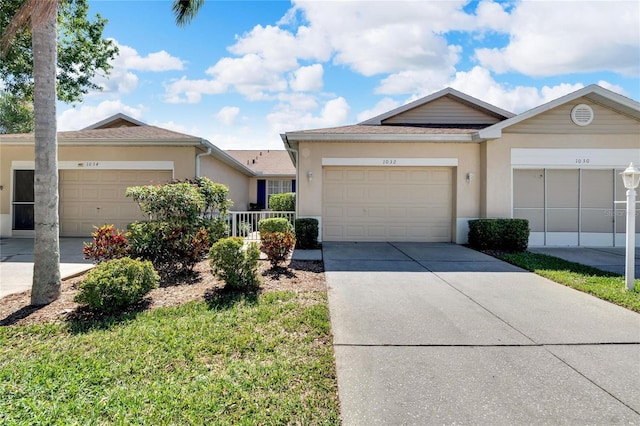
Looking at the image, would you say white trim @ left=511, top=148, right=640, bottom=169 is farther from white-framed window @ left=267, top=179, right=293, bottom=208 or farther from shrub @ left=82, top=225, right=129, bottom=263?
white-framed window @ left=267, top=179, right=293, bottom=208

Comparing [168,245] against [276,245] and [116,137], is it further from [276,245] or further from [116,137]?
[116,137]

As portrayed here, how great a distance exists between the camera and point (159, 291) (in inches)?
216

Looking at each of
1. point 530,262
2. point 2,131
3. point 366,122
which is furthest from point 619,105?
point 2,131

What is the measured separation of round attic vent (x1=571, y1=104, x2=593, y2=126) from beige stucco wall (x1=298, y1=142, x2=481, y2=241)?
9.26 feet

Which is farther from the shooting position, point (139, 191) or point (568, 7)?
point (568, 7)

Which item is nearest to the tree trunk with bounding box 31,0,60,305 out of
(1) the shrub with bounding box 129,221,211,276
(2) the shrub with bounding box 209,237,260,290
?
(1) the shrub with bounding box 129,221,211,276

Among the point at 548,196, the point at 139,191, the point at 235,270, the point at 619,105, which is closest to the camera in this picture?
the point at 235,270

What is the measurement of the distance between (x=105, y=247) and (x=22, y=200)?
862 centimetres

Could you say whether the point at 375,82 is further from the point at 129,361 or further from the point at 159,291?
the point at 129,361

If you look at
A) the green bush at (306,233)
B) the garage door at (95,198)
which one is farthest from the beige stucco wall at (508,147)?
the garage door at (95,198)

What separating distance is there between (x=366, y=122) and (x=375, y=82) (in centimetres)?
176

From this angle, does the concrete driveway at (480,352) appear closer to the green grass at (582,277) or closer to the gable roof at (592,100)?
the green grass at (582,277)

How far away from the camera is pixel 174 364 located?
3.17m

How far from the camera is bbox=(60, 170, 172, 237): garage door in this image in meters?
11.2
